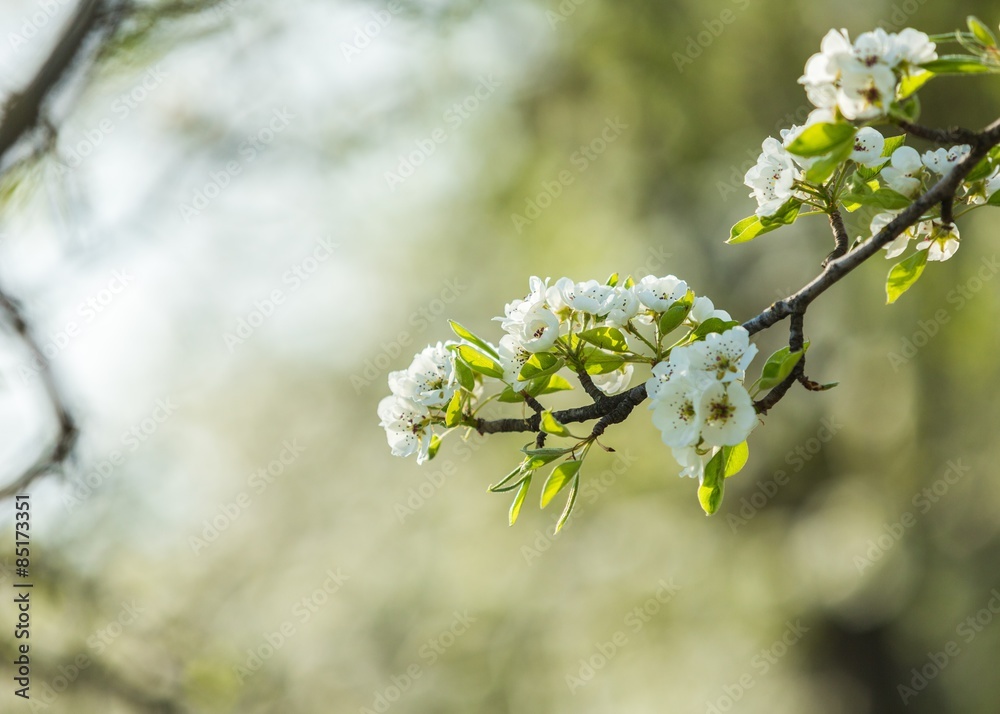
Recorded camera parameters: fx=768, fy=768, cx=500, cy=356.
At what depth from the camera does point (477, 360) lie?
4.04 feet

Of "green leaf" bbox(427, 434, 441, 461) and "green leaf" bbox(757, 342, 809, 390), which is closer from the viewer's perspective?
"green leaf" bbox(757, 342, 809, 390)

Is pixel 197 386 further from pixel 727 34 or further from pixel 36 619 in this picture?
pixel 727 34

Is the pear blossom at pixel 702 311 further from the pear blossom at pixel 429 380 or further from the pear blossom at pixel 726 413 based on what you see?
the pear blossom at pixel 429 380

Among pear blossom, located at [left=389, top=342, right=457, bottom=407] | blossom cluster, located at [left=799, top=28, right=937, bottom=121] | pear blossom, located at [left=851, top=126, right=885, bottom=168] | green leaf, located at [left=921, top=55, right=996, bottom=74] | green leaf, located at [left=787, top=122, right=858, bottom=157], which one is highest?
blossom cluster, located at [left=799, top=28, right=937, bottom=121]

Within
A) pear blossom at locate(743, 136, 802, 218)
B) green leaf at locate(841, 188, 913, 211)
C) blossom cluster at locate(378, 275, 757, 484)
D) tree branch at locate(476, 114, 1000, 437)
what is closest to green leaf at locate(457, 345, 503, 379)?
blossom cluster at locate(378, 275, 757, 484)

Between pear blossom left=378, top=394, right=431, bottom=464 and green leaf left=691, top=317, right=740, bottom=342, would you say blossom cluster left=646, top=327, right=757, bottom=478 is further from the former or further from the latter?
pear blossom left=378, top=394, right=431, bottom=464

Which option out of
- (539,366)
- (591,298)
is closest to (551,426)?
(539,366)

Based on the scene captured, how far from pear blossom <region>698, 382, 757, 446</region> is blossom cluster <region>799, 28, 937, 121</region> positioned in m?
0.36

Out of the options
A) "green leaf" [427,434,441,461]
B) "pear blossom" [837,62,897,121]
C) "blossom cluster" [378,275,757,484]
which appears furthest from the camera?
"green leaf" [427,434,441,461]

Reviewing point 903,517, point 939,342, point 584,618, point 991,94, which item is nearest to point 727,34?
point 991,94

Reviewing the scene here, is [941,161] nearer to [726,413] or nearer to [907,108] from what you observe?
[907,108]

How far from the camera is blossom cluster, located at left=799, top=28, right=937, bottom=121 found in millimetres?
891

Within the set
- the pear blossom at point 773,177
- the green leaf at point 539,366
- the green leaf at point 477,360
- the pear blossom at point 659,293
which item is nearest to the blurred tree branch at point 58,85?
the green leaf at point 477,360

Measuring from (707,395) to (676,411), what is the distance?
7 centimetres
